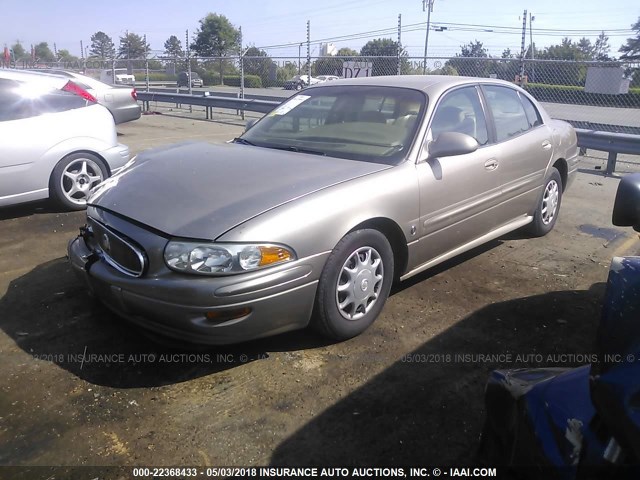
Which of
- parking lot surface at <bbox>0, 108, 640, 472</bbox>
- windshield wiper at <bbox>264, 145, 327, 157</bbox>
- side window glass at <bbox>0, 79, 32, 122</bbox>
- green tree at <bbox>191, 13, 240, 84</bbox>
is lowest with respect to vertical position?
parking lot surface at <bbox>0, 108, 640, 472</bbox>

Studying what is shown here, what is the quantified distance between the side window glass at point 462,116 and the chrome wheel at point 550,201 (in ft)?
4.19

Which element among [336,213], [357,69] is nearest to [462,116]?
[336,213]

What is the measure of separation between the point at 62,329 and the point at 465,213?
9.24 ft

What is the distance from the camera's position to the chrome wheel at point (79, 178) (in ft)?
19.6

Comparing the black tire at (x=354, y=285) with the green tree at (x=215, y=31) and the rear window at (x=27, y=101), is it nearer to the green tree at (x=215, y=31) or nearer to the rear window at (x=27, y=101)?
the rear window at (x=27, y=101)

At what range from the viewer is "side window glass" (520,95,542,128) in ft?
16.8

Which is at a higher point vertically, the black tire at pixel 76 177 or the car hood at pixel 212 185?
the car hood at pixel 212 185

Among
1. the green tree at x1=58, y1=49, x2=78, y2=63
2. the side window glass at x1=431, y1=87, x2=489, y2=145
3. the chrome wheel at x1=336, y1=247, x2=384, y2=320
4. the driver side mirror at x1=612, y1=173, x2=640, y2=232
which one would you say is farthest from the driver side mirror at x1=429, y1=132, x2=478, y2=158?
the green tree at x1=58, y1=49, x2=78, y2=63

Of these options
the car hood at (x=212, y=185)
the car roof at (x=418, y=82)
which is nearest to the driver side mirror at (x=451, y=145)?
the car hood at (x=212, y=185)

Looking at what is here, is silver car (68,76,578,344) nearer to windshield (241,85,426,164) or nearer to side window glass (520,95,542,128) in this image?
windshield (241,85,426,164)

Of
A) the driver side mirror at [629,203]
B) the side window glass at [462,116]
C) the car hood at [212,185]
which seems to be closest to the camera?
the driver side mirror at [629,203]

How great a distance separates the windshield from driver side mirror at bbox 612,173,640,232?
5.39 feet

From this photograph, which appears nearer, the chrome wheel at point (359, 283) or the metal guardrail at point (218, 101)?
Result: the chrome wheel at point (359, 283)

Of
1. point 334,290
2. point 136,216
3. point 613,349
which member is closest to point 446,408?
point 334,290
